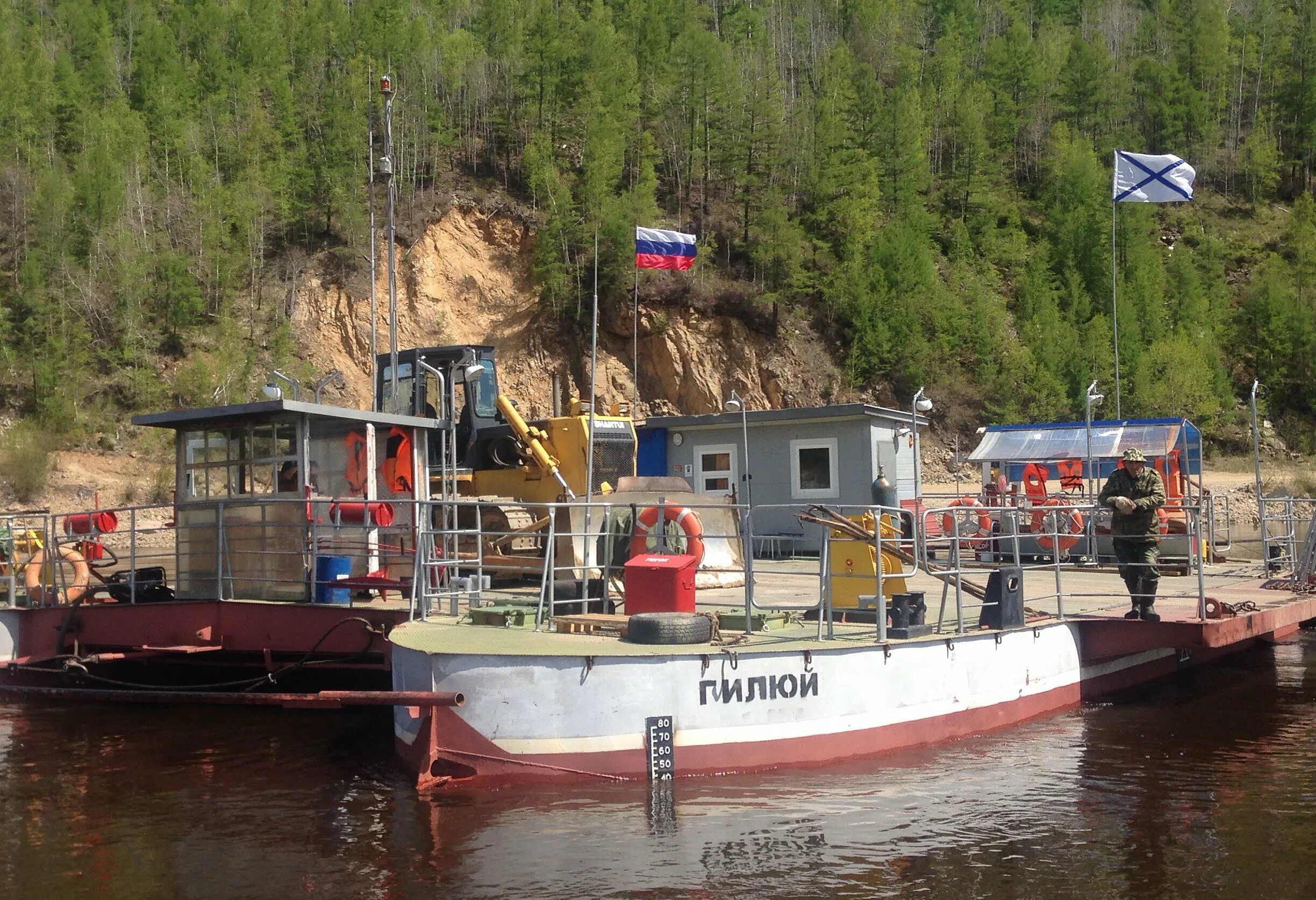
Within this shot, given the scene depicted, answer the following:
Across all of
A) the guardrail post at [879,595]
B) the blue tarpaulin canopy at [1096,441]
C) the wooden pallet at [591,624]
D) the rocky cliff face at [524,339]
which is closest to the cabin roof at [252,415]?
the wooden pallet at [591,624]

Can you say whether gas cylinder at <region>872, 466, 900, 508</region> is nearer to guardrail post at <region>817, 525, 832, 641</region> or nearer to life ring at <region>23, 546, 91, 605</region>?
guardrail post at <region>817, 525, 832, 641</region>

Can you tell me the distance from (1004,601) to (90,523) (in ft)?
41.8

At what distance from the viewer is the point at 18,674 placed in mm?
16094

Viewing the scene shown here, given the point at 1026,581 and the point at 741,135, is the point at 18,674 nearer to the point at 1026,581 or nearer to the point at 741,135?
the point at 1026,581

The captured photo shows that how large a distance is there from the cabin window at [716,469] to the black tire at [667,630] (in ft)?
49.8

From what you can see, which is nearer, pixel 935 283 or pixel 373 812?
pixel 373 812

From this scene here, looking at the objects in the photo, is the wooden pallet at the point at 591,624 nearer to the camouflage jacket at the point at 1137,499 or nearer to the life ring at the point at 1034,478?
the camouflage jacket at the point at 1137,499

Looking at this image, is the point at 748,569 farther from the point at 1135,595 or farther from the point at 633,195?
the point at 633,195

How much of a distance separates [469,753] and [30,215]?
50.2 m

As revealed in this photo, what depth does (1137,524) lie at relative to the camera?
13.1 m

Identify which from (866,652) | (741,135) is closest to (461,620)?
(866,652)

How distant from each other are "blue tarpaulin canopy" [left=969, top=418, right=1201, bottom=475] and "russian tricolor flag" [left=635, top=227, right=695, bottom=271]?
25.0ft

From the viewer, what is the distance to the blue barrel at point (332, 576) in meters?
14.2

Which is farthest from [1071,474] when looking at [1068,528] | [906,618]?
[906,618]
